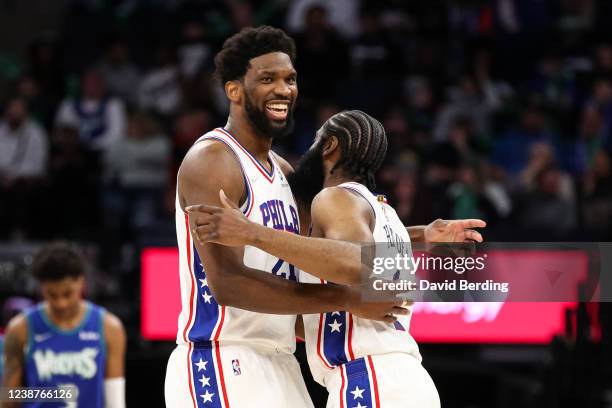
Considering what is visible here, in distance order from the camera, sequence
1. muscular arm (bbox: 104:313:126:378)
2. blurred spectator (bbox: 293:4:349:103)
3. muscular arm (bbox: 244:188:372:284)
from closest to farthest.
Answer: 1. muscular arm (bbox: 244:188:372:284)
2. muscular arm (bbox: 104:313:126:378)
3. blurred spectator (bbox: 293:4:349:103)

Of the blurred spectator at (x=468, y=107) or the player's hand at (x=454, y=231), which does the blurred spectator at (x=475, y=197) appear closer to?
the blurred spectator at (x=468, y=107)

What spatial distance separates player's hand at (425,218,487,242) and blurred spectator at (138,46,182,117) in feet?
26.6

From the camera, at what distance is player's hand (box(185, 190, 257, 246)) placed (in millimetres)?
4051

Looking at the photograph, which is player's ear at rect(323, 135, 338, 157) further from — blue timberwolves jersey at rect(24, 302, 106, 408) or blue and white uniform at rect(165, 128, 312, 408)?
blue timberwolves jersey at rect(24, 302, 106, 408)

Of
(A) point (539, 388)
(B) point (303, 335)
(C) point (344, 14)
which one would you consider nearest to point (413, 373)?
(B) point (303, 335)

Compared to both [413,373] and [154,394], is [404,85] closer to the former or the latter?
[154,394]

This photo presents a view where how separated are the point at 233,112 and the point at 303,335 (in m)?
1.06

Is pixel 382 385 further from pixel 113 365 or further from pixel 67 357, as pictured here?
pixel 67 357

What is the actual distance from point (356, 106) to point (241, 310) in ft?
25.6

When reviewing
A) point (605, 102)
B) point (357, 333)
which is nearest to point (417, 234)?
point (357, 333)

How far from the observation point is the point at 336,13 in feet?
45.1

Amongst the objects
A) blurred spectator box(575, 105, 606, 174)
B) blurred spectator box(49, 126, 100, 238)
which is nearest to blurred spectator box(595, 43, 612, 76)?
blurred spectator box(575, 105, 606, 174)

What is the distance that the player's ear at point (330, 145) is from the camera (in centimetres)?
475

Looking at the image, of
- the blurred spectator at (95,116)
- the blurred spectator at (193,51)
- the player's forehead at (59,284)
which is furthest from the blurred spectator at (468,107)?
the player's forehead at (59,284)
